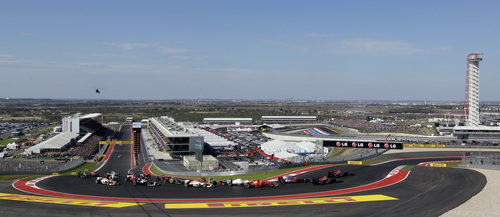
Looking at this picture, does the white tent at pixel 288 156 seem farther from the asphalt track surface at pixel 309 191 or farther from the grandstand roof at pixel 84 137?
the grandstand roof at pixel 84 137

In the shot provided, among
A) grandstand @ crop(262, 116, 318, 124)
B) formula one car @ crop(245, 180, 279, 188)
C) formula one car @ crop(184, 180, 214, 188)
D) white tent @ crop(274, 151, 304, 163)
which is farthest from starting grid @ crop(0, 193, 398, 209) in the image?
grandstand @ crop(262, 116, 318, 124)

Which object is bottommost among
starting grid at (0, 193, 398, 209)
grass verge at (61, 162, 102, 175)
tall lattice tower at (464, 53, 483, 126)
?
grass verge at (61, 162, 102, 175)

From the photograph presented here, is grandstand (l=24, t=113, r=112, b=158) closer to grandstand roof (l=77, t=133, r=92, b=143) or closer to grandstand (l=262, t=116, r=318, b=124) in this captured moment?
grandstand roof (l=77, t=133, r=92, b=143)

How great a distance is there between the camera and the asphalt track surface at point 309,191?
2698 centimetres

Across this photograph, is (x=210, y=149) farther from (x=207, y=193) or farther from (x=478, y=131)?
(x=478, y=131)

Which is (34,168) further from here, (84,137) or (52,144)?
(84,137)

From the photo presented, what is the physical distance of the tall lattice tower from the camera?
11294 cm

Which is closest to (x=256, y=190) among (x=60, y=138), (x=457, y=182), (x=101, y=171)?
(x=457, y=182)

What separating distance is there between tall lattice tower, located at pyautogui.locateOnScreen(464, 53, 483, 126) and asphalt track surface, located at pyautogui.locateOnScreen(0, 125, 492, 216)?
81.8 meters

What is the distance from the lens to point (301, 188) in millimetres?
36781

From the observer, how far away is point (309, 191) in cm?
3528

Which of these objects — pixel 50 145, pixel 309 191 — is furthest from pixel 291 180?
pixel 50 145

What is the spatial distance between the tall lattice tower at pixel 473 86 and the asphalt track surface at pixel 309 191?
81.8 meters

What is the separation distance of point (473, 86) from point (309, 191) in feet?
332
